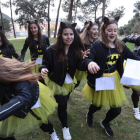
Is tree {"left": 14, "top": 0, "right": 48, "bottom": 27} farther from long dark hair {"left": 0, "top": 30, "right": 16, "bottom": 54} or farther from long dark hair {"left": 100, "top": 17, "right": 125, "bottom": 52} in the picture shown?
long dark hair {"left": 100, "top": 17, "right": 125, "bottom": 52}

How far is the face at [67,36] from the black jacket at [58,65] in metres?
0.19

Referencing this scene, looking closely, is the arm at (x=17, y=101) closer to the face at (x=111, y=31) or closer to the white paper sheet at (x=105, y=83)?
the white paper sheet at (x=105, y=83)

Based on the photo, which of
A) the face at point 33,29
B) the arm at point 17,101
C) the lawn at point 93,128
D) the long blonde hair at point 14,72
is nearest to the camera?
the arm at point 17,101

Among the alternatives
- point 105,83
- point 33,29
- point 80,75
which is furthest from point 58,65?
point 33,29

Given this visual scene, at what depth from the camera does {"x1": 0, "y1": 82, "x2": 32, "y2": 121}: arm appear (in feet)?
3.47

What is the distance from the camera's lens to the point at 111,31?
192cm

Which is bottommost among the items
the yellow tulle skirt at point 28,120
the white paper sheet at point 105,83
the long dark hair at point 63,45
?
the yellow tulle skirt at point 28,120

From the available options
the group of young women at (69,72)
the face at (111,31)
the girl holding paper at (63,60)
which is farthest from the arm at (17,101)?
the face at (111,31)

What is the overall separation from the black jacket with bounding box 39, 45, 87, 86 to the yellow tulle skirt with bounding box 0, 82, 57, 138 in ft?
1.17

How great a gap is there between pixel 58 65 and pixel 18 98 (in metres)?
1.07

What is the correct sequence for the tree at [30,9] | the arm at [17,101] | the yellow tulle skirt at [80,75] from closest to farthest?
the arm at [17,101], the yellow tulle skirt at [80,75], the tree at [30,9]

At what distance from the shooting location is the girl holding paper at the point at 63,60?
205 cm


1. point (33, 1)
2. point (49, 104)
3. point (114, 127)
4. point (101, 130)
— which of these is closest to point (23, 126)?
point (49, 104)

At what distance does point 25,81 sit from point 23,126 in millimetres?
789
